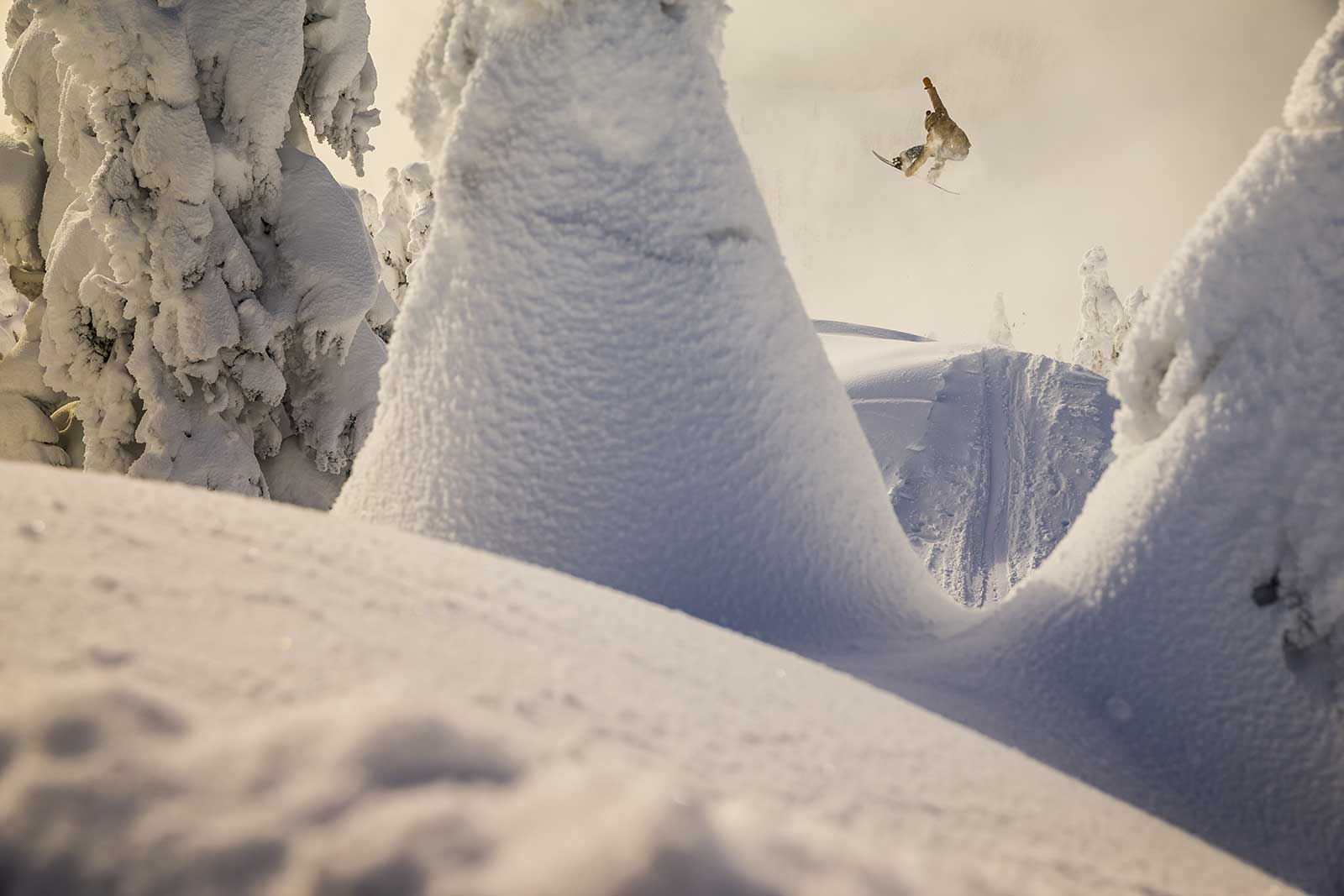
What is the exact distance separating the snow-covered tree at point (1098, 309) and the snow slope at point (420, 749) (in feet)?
56.6

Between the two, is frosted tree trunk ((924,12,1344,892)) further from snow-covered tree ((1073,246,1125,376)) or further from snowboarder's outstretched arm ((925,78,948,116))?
snow-covered tree ((1073,246,1125,376))

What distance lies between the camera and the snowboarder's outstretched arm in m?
4.64

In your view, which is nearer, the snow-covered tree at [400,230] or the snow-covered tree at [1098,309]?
the snow-covered tree at [400,230]

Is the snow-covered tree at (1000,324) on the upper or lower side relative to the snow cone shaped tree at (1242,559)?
upper

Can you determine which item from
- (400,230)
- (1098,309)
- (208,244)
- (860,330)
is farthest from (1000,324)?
(208,244)

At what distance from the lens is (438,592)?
1006mm

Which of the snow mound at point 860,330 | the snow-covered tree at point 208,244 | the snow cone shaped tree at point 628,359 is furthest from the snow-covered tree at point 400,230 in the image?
the snow cone shaped tree at point 628,359

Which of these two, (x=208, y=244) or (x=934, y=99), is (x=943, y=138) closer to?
(x=934, y=99)

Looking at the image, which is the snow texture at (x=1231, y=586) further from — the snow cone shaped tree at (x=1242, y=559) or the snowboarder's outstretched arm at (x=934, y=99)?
the snowboarder's outstretched arm at (x=934, y=99)

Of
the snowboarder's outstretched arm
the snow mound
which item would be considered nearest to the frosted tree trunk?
the snowboarder's outstretched arm

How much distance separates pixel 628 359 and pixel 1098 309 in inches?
673

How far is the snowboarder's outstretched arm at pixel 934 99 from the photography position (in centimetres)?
464

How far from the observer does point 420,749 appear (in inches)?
23.1

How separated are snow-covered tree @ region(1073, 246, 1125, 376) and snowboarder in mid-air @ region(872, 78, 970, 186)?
1289cm
